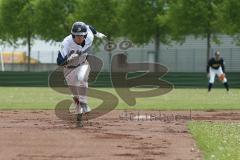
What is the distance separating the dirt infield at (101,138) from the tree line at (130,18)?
88.4 feet

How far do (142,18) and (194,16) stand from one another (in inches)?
173

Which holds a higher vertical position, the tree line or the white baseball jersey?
the tree line

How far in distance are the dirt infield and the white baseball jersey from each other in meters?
1.48

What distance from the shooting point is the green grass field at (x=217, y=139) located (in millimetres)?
9859

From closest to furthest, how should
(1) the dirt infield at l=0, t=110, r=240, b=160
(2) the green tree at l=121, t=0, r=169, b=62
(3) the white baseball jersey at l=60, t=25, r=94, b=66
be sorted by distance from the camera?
(1) the dirt infield at l=0, t=110, r=240, b=160 → (3) the white baseball jersey at l=60, t=25, r=94, b=66 → (2) the green tree at l=121, t=0, r=169, b=62

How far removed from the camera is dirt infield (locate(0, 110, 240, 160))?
9859mm

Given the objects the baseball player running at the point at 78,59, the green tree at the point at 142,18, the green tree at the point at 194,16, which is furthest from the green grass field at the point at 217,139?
the green tree at the point at 142,18

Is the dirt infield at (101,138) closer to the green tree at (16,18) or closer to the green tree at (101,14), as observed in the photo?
the green tree at (101,14)

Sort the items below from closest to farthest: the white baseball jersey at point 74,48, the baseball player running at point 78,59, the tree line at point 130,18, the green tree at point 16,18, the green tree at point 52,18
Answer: the baseball player running at point 78,59
the white baseball jersey at point 74,48
the tree line at point 130,18
the green tree at point 52,18
the green tree at point 16,18

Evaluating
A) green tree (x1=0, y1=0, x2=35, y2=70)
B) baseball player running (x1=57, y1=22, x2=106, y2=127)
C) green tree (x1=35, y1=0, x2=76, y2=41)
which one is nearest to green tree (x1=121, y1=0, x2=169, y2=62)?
green tree (x1=35, y1=0, x2=76, y2=41)

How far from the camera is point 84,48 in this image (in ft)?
48.3

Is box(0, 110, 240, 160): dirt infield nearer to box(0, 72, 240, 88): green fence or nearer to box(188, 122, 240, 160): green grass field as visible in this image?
box(188, 122, 240, 160): green grass field

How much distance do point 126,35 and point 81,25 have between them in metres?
34.1

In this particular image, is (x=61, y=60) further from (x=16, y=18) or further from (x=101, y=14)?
(x=16, y=18)
